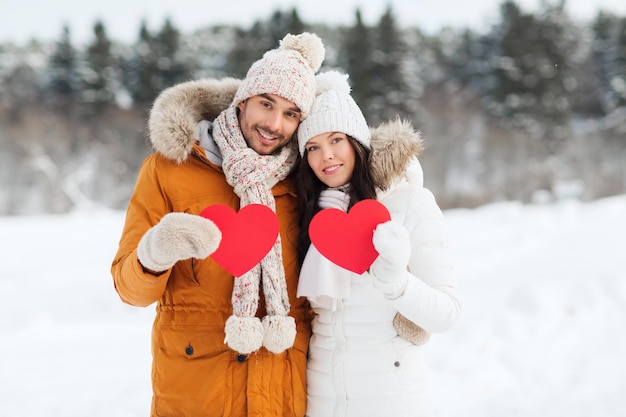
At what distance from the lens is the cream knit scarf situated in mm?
2057

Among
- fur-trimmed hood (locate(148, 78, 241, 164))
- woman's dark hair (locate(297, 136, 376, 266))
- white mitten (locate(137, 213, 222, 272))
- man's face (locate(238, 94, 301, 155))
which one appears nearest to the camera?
white mitten (locate(137, 213, 222, 272))

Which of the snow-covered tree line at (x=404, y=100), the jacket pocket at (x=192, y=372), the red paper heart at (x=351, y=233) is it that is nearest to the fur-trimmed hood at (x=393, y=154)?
the red paper heart at (x=351, y=233)

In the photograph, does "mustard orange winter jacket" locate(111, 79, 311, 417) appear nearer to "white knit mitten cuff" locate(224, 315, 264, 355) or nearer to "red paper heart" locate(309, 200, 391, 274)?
"white knit mitten cuff" locate(224, 315, 264, 355)

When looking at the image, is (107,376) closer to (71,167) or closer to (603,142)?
(71,167)

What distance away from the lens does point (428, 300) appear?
6.40ft

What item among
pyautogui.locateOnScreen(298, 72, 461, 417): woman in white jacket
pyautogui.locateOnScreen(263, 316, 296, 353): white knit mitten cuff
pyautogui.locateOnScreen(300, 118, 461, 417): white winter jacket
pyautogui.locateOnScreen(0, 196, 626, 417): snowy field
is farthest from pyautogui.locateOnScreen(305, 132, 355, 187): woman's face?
pyautogui.locateOnScreen(0, 196, 626, 417): snowy field

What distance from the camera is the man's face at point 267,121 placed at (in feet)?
8.00

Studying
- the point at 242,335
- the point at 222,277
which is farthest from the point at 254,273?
the point at 242,335

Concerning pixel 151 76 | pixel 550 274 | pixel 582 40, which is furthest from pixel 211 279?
pixel 582 40

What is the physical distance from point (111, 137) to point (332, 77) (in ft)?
67.1

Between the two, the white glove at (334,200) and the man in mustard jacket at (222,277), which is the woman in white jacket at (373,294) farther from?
the man in mustard jacket at (222,277)

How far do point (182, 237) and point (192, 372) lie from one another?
704 millimetres

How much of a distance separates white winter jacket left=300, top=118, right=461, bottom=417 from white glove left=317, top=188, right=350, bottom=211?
195 millimetres

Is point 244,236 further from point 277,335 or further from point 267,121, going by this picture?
point 267,121
